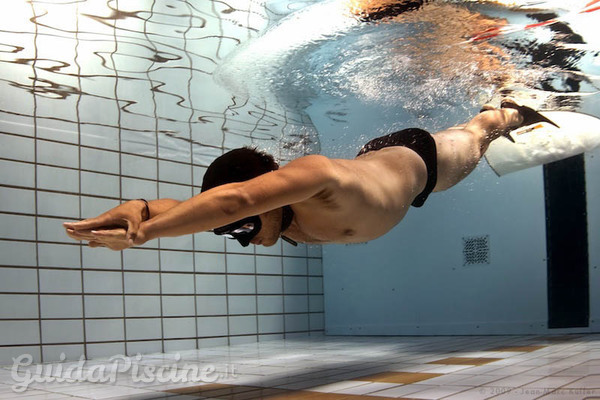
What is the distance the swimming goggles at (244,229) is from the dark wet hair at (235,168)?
0.14 m

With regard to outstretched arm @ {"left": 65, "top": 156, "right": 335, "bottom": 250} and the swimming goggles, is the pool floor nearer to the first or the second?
the swimming goggles

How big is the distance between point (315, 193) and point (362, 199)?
0.30 m

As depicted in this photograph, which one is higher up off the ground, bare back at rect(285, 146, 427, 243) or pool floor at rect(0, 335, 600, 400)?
bare back at rect(285, 146, 427, 243)

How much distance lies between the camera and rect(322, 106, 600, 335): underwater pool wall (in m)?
5.14

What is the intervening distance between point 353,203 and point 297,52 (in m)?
0.91

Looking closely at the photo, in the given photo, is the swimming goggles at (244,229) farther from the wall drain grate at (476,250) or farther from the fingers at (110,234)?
the wall drain grate at (476,250)

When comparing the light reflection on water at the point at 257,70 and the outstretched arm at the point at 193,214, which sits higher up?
the light reflection on water at the point at 257,70

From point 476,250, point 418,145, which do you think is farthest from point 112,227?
point 476,250

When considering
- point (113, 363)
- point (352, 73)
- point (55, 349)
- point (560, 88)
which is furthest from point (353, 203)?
point (55, 349)

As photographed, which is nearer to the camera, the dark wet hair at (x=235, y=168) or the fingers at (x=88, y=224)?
the fingers at (x=88, y=224)

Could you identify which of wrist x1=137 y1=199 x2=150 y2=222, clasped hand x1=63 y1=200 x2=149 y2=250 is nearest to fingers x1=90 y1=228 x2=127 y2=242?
clasped hand x1=63 y1=200 x2=149 y2=250

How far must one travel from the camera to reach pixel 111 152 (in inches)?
122

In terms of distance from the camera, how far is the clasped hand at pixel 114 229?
1780mm

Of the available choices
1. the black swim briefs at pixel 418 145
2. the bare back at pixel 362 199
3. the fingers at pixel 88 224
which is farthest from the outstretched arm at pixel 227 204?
the black swim briefs at pixel 418 145
